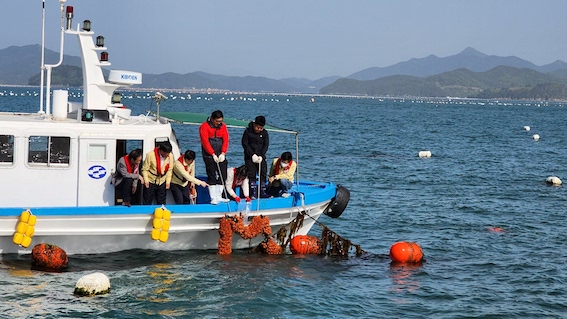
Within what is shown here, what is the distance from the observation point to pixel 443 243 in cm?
2069

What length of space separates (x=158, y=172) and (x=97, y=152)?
4.23 feet

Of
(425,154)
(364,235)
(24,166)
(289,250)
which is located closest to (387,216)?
(364,235)

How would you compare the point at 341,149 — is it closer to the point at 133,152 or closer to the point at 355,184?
the point at 355,184

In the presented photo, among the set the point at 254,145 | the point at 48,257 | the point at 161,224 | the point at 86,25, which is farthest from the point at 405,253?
the point at 86,25

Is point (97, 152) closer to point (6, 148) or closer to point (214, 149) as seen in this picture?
point (6, 148)

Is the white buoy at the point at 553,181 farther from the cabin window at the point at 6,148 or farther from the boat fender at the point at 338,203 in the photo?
the cabin window at the point at 6,148

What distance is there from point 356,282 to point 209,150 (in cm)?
398

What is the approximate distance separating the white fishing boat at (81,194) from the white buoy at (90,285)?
5.78ft

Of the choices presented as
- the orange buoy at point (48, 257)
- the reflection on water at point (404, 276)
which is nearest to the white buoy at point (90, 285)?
the orange buoy at point (48, 257)

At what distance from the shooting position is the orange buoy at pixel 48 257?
15266 millimetres

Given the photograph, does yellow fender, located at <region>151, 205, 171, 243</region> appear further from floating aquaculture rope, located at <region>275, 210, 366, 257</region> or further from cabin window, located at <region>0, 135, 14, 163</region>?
cabin window, located at <region>0, 135, 14, 163</region>

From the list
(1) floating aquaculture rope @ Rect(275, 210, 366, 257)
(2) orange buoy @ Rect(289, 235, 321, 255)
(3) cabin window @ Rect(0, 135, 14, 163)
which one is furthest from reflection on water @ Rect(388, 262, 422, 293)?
(3) cabin window @ Rect(0, 135, 14, 163)

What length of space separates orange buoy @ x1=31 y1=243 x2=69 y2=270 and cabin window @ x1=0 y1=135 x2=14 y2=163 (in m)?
1.80

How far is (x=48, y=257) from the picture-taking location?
15.3m
